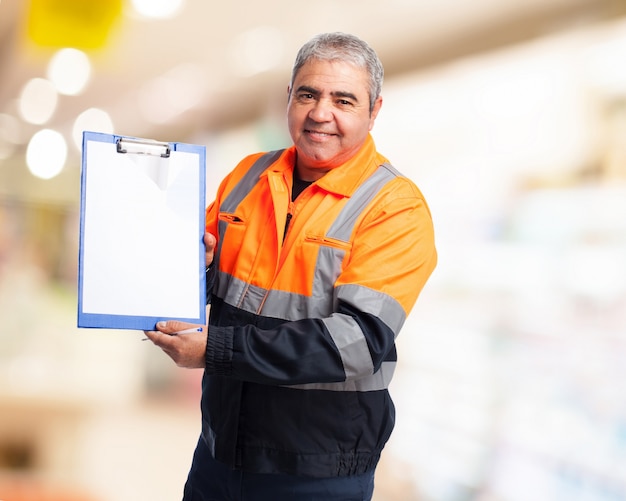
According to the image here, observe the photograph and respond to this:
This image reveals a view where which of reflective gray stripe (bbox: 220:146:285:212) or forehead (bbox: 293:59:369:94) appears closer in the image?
forehead (bbox: 293:59:369:94)

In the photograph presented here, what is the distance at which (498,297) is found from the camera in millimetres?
3592

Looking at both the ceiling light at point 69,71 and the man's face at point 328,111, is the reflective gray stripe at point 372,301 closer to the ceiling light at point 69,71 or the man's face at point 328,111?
the man's face at point 328,111

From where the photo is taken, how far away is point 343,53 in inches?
58.1

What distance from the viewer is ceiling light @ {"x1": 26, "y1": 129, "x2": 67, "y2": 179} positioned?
5.84 meters

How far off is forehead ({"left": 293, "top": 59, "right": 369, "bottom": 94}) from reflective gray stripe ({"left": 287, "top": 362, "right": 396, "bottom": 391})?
0.54 metres

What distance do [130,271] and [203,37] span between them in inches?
141

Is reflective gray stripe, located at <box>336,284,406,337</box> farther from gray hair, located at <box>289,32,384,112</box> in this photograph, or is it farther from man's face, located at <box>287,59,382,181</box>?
gray hair, located at <box>289,32,384,112</box>

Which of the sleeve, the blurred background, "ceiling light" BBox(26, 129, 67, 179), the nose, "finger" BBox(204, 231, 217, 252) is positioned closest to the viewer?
the sleeve

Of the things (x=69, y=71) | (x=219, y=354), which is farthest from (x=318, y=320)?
(x=69, y=71)

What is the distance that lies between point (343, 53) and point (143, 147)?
0.43 meters

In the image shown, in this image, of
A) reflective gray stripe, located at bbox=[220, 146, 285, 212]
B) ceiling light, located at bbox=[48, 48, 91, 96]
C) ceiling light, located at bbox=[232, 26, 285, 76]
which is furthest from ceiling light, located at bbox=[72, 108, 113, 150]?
reflective gray stripe, located at bbox=[220, 146, 285, 212]

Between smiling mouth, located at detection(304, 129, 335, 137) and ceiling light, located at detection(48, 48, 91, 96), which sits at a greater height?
ceiling light, located at detection(48, 48, 91, 96)

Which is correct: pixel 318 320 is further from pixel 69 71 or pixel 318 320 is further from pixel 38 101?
pixel 38 101

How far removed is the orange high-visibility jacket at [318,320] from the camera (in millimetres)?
1375
